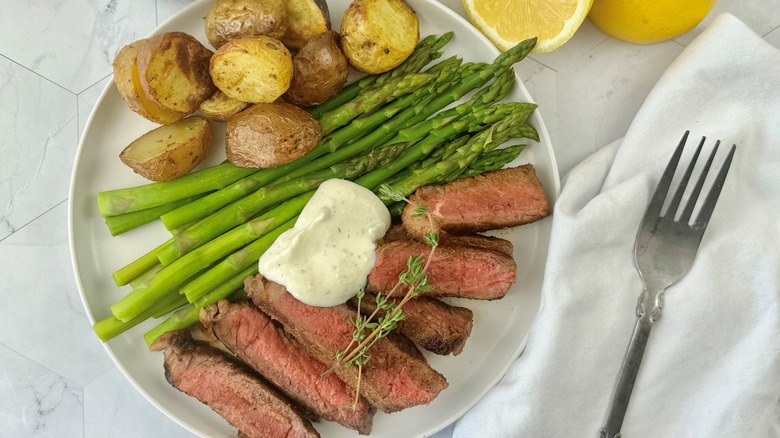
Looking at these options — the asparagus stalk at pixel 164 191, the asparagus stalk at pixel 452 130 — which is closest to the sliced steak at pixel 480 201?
the asparagus stalk at pixel 452 130

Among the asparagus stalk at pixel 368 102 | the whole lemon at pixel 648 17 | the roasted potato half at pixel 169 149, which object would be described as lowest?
the roasted potato half at pixel 169 149

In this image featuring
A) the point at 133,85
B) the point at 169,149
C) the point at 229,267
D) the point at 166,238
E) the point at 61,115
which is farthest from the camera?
the point at 61,115

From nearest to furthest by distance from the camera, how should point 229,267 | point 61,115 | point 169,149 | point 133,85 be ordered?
point 133,85, point 169,149, point 229,267, point 61,115

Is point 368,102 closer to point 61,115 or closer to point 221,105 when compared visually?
point 221,105

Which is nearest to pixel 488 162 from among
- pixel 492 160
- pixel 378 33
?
pixel 492 160

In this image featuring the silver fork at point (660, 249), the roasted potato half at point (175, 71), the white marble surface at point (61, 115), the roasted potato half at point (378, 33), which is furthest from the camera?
the white marble surface at point (61, 115)

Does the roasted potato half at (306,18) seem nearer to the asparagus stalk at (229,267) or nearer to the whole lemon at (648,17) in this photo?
the asparagus stalk at (229,267)
